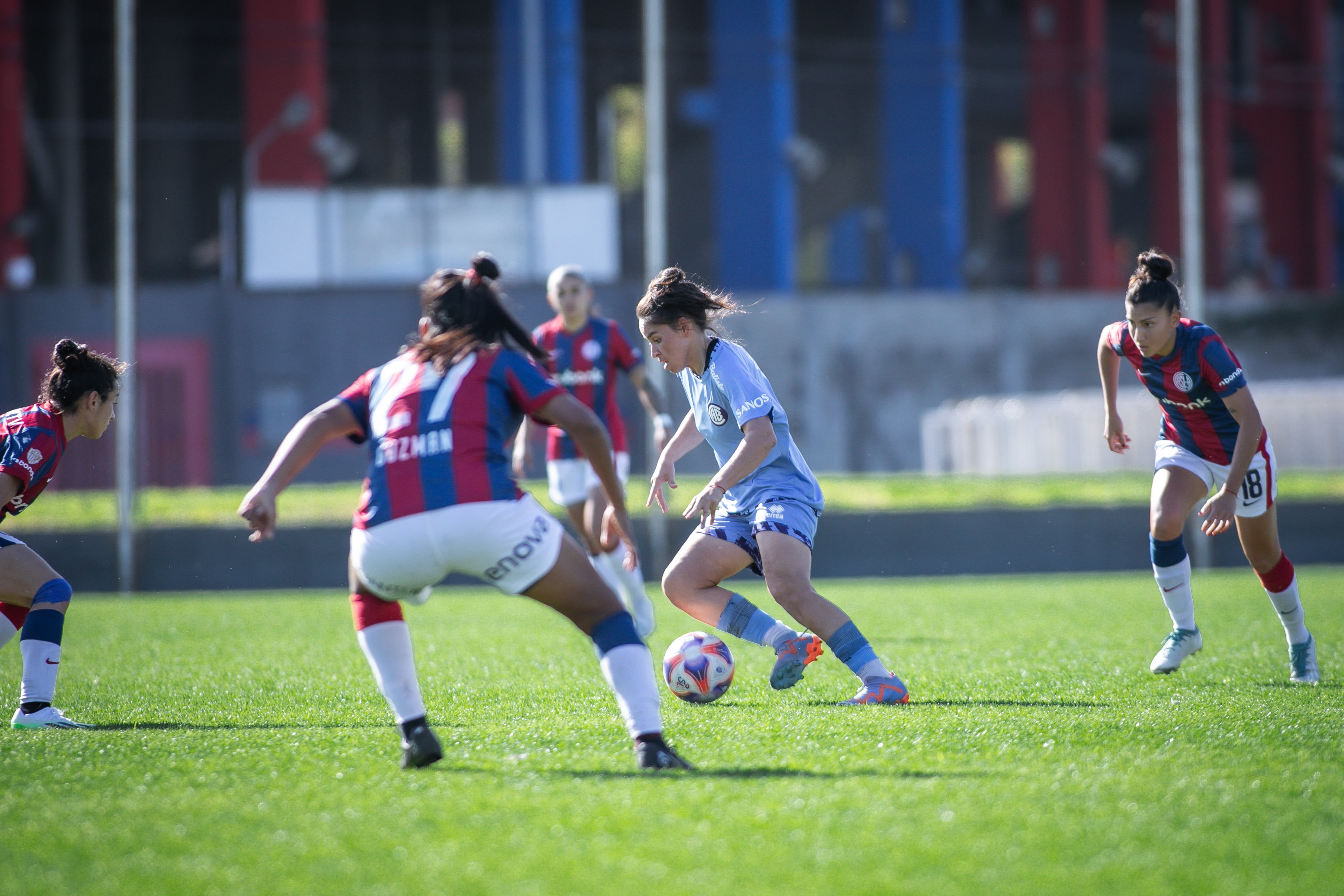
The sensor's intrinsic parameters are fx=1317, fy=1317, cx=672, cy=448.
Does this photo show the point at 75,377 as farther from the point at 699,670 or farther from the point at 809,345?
the point at 809,345

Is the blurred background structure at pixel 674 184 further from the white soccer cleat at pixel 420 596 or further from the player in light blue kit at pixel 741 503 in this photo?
the white soccer cleat at pixel 420 596

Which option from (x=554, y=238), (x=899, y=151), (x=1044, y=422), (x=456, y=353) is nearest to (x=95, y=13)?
(x=554, y=238)

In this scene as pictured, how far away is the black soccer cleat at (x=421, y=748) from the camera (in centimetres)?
406

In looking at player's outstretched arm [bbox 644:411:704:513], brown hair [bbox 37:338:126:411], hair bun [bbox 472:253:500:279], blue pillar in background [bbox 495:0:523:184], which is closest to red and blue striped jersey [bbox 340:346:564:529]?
hair bun [bbox 472:253:500:279]

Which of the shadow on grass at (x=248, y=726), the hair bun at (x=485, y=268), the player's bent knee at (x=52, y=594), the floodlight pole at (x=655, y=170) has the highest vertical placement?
the floodlight pole at (x=655, y=170)

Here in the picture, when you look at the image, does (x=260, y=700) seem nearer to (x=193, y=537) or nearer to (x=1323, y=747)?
(x=1323, y=747)

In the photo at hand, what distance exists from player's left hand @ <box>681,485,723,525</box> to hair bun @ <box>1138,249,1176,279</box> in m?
2.31

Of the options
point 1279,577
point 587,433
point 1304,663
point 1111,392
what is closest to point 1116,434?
point 1111,392

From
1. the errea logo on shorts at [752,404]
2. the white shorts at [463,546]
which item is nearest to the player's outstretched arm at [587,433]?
the white shorts at [463,546]

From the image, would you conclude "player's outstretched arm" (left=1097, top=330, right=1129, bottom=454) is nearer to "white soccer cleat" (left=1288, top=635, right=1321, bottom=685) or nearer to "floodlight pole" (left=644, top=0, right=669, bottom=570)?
"white soccer cleat" (left=1288, top=635, right=1321, bottom=685)

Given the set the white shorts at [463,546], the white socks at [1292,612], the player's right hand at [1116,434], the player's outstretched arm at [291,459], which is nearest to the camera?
the white shorts at [463,546]

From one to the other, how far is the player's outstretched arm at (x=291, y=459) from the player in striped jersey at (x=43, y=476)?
5.51ft

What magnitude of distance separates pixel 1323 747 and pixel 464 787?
276 cm

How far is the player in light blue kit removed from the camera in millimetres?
5000
